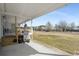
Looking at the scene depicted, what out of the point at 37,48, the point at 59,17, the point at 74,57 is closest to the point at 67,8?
the point at 59,17

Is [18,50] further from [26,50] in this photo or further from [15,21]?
[15,21]

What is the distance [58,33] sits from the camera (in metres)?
9.30

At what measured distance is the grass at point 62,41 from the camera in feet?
30.3

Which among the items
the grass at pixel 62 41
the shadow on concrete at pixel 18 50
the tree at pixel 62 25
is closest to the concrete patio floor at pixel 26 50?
the shadow on concrete at pixel 18 50

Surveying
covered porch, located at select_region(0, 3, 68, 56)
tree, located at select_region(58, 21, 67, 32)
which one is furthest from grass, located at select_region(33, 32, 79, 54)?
covered porch, located at select_region(0, 3, 68, 56)

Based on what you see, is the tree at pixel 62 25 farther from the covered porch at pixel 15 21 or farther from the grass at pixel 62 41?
the covered porch at pixel 15 21

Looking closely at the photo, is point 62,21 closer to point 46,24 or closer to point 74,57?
point 46,24

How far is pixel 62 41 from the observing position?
32.7 feet

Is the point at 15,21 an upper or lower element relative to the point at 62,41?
upper

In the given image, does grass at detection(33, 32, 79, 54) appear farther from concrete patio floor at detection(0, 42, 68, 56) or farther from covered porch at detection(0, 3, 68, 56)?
covered porch at detection(0, 3, 68, 56)

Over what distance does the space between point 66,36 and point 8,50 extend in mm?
2827

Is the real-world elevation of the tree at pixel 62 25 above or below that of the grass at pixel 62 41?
above

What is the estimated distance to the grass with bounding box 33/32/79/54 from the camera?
Answer: 923cm

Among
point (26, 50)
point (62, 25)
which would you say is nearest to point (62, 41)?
point (62, 25)
